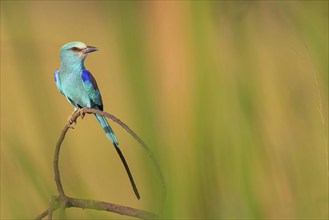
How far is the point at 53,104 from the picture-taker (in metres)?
0.16

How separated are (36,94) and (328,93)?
9 cm

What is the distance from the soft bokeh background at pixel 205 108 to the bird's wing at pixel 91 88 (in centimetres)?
57

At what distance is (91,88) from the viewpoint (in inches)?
30.8

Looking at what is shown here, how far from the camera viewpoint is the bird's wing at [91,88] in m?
0.77

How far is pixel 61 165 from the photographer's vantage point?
0.20 m

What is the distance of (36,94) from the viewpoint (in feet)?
0.53

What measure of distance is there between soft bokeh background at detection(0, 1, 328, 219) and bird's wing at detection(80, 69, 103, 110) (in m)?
0.57

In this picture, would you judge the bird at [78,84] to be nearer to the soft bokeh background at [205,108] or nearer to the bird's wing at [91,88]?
the bird's wing at [91,88]

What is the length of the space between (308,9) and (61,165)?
0.09 m

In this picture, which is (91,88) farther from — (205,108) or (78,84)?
(205,108)

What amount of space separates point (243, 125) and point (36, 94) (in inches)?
2.2

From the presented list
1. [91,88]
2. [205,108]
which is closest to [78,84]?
[91,88]

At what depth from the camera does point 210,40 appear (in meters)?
0.14

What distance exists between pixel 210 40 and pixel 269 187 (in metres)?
0.05
